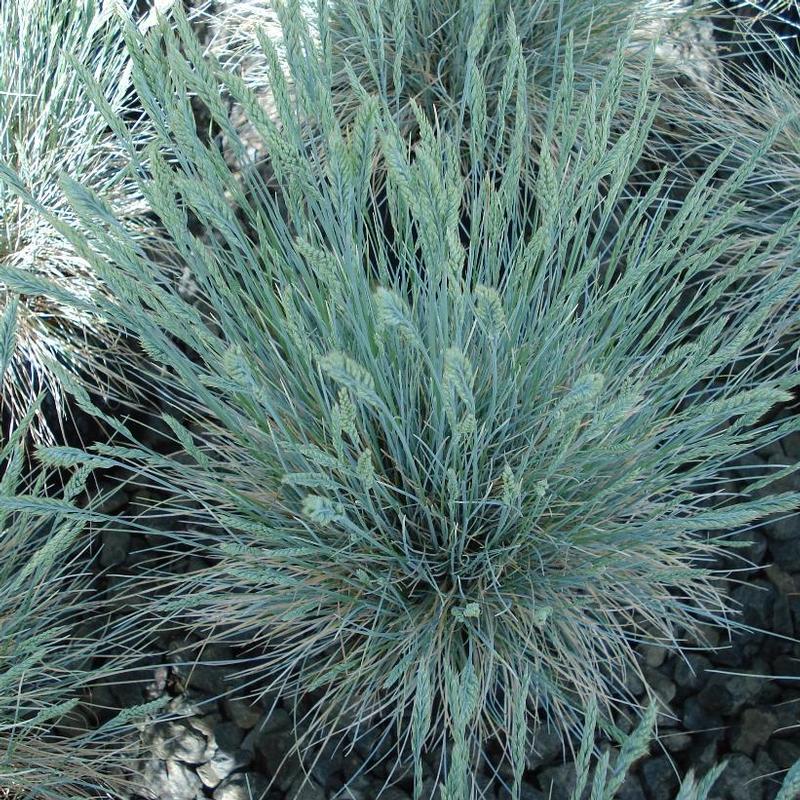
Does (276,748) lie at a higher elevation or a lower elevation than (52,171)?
lower

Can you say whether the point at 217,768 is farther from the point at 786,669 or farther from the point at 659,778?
the point at 786,669

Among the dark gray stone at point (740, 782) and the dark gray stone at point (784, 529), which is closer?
the dark gray stone at point (740, 782)

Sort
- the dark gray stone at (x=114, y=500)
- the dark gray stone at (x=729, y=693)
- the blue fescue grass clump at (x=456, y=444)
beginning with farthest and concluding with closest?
the dark gray stone at (x=114, y=500), the dark gray stone at (x=729, y=693), the blue fescue grass clump at (x=456, y=444)

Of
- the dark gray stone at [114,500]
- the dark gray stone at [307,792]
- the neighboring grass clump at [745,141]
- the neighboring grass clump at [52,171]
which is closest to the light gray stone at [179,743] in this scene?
the dark gray stone at [307,792]

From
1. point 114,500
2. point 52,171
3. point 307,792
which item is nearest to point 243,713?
point 307,792

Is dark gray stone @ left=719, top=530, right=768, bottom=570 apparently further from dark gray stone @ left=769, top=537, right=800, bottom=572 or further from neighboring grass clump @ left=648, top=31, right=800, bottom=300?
neighboring grass clump @ left=648, top=31, right=800, bottom=300

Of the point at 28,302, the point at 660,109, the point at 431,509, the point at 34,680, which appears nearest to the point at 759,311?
the point at 431,509

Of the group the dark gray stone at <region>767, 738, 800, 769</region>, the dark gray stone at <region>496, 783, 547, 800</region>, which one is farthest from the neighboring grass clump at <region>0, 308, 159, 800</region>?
the dark gray stone at <region>767, 738, 800, 769</region>

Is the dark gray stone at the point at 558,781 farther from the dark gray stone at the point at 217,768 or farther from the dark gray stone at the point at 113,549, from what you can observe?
the dark gray stone at the point at 113,549
